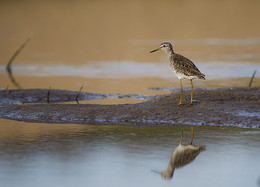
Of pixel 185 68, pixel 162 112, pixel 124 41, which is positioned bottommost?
pixel 162 112

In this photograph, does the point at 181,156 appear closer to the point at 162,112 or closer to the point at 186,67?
the point at 162,112

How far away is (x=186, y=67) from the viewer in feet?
42.1

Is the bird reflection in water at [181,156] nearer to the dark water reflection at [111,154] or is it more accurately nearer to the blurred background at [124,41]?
the dark water reflection at [111,154]

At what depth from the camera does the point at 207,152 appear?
9.51 m

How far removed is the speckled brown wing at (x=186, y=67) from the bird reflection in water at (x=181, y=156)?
2962mm

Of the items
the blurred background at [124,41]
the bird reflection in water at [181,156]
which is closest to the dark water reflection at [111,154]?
the bird reflection in water at [181,156]

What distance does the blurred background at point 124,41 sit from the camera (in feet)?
63.3

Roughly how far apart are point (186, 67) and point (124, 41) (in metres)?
16.9

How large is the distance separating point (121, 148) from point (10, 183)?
2590 mm

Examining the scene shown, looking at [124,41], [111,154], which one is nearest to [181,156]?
[111,154]

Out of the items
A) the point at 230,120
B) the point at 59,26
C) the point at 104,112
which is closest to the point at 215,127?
the point at 230,120

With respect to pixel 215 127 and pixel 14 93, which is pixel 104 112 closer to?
pixel 215 127

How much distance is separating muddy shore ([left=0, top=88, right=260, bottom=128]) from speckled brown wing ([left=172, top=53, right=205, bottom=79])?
718 millimetres

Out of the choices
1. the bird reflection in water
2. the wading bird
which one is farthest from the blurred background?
the bird reflection in water
